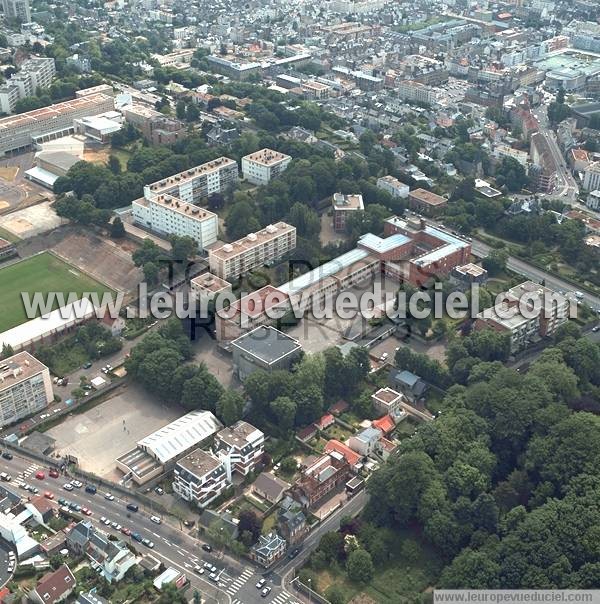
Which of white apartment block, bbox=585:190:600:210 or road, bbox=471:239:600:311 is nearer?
road, bbox=471:239:600:311

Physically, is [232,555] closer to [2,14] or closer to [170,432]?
[170,432]

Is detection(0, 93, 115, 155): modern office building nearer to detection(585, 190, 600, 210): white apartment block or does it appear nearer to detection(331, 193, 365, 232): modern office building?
detection(331, 193, 365, 232): modern office building

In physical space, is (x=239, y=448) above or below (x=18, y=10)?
below

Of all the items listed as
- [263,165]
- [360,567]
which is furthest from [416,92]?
[360,567]

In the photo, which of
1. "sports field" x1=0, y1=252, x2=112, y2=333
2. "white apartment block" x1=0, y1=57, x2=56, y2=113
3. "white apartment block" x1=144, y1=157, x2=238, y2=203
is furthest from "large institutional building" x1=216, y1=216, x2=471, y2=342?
"white apartment block" x1=0, y1=57, x2=56, y2=113

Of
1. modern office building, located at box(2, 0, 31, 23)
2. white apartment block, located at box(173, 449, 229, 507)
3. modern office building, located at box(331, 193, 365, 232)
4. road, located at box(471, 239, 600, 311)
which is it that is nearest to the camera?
white apartment block, located at box(173, 449, 229, 507)

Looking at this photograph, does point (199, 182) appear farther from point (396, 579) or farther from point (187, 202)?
point (396, 579)
